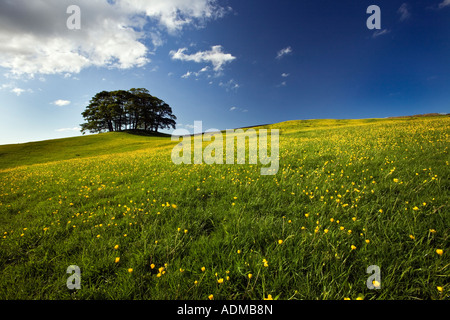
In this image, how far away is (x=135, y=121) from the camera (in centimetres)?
6819

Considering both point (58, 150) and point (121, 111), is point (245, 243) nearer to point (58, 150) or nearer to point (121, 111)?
point (58, 150)

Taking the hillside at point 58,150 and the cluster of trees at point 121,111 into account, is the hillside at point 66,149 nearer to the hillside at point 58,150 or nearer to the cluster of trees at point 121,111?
the hillside at point 58,150

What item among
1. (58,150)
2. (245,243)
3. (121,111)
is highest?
(121,111)

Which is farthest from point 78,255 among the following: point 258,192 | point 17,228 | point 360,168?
point 360,168

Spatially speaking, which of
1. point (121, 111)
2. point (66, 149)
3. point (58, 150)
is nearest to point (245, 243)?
point (66, 149)

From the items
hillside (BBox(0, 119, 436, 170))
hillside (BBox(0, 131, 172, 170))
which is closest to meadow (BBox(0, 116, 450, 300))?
hillside (BBox(0, 119, 436, 170))

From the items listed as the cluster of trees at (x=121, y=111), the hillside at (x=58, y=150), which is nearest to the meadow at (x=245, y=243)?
the hillside at (x=58, y=150)

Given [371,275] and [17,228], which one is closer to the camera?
[371,275]

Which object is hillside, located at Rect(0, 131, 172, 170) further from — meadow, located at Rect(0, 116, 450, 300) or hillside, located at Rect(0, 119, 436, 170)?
meadow, located at Rect(0, 116, 450, 300)

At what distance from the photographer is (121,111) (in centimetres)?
6059

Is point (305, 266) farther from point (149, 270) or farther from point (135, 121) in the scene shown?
point (135, 121)

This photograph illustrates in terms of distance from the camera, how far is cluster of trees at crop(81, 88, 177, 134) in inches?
2423

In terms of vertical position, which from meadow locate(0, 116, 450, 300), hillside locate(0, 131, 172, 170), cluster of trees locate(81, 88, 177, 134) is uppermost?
cluster of trees locate(81, 88, 177, 134)
